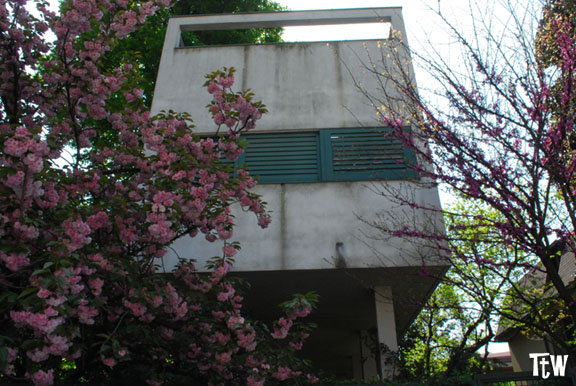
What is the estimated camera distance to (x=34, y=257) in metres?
3.80

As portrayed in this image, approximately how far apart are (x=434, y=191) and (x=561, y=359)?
2669 mm

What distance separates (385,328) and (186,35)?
1018 cm

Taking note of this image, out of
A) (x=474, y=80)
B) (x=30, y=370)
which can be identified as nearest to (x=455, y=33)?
(x=474, y=80)

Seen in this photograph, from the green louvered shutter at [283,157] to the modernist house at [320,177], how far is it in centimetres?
2

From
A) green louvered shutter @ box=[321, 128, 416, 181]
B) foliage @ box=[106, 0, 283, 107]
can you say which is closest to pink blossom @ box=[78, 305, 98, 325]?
green louvered shutter @ box=[321, 128, 416, 181]

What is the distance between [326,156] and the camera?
280 inches

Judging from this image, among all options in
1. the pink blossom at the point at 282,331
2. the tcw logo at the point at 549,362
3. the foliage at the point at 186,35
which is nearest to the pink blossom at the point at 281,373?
the pink blossom at the point at 282,331

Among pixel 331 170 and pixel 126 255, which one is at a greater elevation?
pixel 331 170

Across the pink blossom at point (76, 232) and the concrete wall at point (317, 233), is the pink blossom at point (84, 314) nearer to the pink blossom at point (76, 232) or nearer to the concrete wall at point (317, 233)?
the pink blossom at point (76, 232)

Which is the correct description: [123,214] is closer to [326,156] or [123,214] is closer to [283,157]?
[283,157]

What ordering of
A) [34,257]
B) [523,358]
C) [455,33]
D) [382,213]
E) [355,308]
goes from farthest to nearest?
[523,358] → [355,308] → [382,213] → [455,33] → [34,257]

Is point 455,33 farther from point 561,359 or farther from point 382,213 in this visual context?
point 561,359

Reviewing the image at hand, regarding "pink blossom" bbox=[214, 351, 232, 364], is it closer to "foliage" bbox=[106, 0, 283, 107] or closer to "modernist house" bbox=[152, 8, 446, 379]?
"modernist house" bbox=[152, 8, 446, 379]

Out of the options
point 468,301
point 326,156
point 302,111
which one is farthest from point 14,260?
point 468,301
